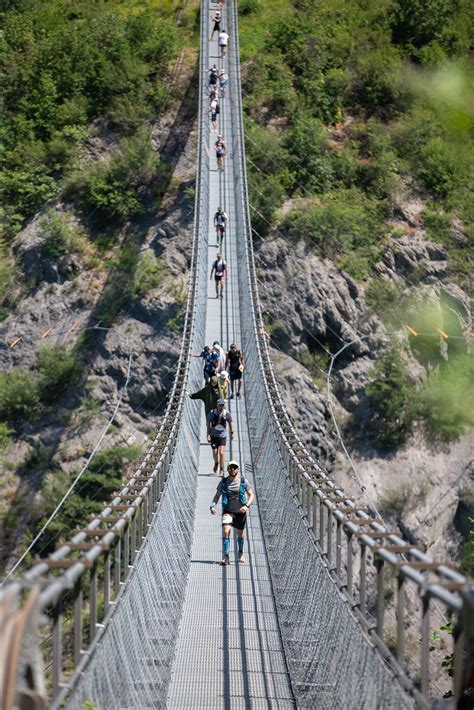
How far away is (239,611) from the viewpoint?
10984 millimetres

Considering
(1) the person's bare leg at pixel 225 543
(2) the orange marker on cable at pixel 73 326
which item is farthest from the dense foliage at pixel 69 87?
(1) the person's bare leg at pixel 225 543

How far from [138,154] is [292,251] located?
641cm

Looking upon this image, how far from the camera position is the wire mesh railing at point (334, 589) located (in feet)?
17.3

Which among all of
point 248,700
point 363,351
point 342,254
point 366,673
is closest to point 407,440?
point 363,351

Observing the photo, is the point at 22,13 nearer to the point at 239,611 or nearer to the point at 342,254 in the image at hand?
the point at 342,254

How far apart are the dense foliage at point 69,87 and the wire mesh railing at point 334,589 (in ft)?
62.0

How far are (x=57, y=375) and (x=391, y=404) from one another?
847cm

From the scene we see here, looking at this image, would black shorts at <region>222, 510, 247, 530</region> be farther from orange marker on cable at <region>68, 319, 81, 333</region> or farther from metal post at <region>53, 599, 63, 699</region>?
orange marker on cable at <region>68, 319, 81, 333</region>

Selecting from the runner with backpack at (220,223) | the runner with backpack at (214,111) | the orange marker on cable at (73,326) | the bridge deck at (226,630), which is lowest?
the bridge deck at (226,630)

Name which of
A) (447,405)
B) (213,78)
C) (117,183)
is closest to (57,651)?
(447,405)

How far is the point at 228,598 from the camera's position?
11.2m

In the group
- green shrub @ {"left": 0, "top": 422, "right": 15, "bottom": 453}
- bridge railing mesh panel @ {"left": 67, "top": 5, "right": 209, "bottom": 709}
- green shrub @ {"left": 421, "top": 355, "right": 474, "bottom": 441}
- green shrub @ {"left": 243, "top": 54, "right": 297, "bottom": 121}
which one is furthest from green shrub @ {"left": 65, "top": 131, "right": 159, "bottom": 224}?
bridge railing mesh panel @ {"left": 67, "top": 5, "right": 209, "bottom": 709}

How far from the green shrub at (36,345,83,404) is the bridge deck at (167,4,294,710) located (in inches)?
537

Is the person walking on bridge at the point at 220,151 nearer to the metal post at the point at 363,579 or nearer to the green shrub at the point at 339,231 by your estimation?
the green shrub at the point at 339,231
